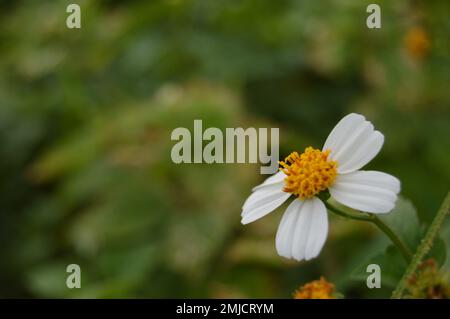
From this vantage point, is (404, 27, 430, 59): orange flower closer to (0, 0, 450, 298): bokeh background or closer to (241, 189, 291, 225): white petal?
(0, 0, 450, 298): bokeh background

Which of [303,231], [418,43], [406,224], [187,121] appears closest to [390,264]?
[406,224]

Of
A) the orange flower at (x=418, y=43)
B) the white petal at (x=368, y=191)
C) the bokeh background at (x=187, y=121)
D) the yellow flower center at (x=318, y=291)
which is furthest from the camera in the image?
the bokeh background at (x=187, y=121)

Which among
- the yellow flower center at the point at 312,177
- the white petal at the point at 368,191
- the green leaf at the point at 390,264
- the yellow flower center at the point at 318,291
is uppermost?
the yellow flower center at the point at 312,177

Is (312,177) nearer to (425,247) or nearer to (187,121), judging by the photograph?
(425,247)

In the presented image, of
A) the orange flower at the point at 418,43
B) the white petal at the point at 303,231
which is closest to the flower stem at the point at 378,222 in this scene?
the white petal at the point at 303,231

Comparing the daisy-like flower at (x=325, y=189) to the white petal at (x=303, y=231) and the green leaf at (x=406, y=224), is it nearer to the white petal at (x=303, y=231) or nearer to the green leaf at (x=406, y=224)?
the white petal at (x=303, y=231)

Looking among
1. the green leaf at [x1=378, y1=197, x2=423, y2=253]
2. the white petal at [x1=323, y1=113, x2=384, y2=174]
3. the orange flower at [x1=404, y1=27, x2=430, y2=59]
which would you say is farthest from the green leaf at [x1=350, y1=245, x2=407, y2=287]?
the orange flower at [x1=404, y1=27, x2=430, y2=59]
